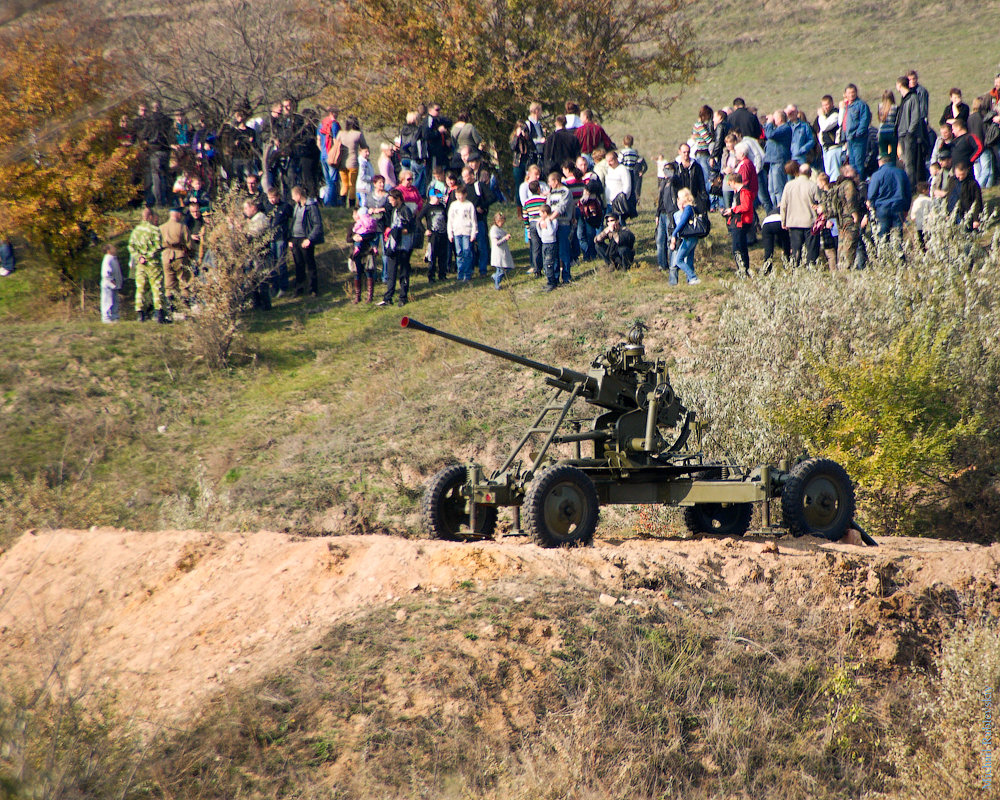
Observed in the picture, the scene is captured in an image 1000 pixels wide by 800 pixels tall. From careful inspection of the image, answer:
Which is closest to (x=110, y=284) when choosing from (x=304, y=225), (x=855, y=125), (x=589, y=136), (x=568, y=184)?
(x=304, y=225)

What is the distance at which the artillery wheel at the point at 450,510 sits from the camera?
9.58 meters

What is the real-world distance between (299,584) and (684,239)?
1208 centimetres

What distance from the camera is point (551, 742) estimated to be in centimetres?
701

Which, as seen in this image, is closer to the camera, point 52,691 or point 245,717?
point 245,717

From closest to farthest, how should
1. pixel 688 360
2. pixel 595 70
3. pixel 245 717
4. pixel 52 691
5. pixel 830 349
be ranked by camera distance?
pixel 245 717 < pixel 52 691 < pixel 830 349 < pixel 688 360 < pixel 595 70

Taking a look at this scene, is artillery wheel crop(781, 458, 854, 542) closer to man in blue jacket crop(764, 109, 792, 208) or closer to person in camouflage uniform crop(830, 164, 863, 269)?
person in camouflage uniform crop(830, 164, 863, 269)

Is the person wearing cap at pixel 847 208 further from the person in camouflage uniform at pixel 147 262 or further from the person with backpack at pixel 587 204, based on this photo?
the person in camouflage uniform at pixel 147 262

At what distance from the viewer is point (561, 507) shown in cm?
906

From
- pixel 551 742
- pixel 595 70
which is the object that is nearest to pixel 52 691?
pixel 551 742

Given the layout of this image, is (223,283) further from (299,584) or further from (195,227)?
(299,584)

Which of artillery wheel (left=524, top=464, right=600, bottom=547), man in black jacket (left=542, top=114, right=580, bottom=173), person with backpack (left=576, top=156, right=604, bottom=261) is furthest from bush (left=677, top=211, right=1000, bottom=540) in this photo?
man in black jacket (left=542, top=114, right=580, bottom=173)

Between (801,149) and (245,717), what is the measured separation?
1656 cm

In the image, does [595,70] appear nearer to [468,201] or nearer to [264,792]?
[468,201]

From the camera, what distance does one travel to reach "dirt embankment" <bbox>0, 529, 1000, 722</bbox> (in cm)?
775
